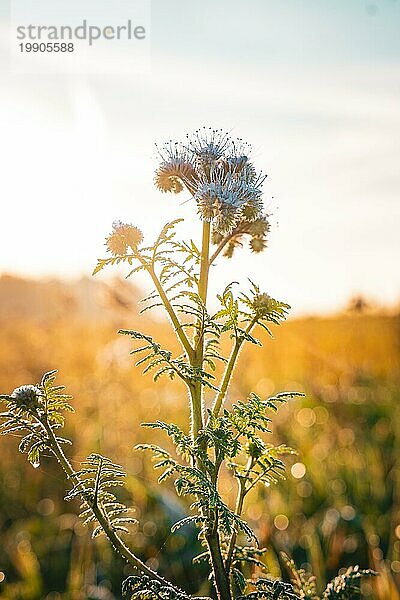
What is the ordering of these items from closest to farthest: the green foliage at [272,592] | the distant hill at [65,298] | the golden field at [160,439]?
1. the green foliage at [272,592]
2. the golden field at [160,439]
3. the distant hill at [65,298]

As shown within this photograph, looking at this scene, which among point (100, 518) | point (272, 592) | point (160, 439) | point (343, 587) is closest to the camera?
point (100, 518)

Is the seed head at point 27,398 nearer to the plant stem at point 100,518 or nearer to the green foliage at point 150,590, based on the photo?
the plant stem at point 100,518

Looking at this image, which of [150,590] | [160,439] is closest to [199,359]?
[150,590]

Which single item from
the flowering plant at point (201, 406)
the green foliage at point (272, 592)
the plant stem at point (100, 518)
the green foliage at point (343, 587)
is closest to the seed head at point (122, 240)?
the flowering plant at point (201, 406)

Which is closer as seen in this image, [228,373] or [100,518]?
[100,518]

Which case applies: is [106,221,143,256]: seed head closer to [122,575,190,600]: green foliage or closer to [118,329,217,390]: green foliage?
[118,329,217,390]: green foliage

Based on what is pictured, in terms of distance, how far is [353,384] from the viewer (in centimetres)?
751

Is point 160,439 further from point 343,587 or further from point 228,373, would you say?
point 228,373

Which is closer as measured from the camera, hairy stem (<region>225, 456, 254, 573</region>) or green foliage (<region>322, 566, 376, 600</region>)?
hairy stem (<region>225, 456, 254, 573</region>)

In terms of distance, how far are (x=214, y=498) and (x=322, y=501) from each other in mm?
3430

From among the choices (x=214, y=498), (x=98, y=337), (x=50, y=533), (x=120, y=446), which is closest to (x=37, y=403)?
(x=214, y=498)

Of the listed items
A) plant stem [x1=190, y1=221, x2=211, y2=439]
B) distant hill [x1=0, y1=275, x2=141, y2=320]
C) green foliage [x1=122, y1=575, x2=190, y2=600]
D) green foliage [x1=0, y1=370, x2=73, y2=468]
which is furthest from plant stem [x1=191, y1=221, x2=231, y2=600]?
distant hill [x1=0, y1=275, x2=141, y2=320]

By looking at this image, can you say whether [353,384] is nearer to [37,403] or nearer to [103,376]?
[103,376]

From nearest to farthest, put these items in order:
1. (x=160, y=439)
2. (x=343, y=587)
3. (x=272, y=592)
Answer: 1. (x=272, y=592)
2. (x=343, y=587)
3. (x=160, y=439)
